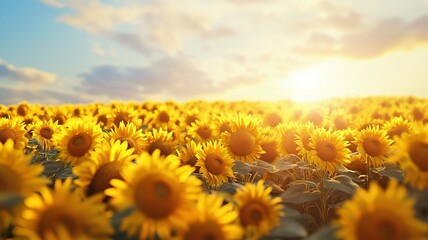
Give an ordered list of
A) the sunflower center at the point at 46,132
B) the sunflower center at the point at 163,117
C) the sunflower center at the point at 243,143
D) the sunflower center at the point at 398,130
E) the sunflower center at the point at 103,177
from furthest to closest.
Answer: the sunflower center at the point at 163,117, the sunflower center at the point at 46,132, the sunflower center at the point at 398,130, the sunflower center at the point at 243,143, the sunflower center at the point at 103,177

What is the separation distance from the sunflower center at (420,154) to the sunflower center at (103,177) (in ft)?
8.05

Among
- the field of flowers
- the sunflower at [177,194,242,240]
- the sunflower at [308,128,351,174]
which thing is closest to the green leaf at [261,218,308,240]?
the field of flowers

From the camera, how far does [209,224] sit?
10.1ft

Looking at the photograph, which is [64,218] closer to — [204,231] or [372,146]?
[204,231]

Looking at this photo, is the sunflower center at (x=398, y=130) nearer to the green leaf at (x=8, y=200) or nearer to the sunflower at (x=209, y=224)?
the sunflower at (x=209, y=224)

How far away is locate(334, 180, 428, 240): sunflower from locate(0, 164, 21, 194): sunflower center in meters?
2.25

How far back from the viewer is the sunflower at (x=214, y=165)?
18.2 ft

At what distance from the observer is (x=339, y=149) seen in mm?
5852

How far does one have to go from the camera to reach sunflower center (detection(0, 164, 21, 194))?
3205mm

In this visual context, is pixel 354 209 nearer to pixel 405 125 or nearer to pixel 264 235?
pixel 264 235

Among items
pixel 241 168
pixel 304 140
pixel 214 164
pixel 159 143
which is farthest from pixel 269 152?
pixel 214 164

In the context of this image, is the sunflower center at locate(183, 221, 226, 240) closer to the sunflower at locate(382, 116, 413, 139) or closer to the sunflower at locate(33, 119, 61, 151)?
the sunflower at locate(382, 116, 413, 139)

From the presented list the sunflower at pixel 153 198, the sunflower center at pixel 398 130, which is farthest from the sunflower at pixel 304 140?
the sunflower at pixel 153 198

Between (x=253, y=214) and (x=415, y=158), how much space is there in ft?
4.58
